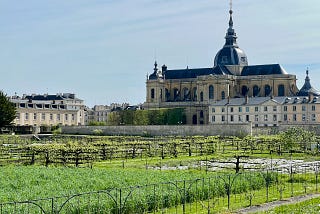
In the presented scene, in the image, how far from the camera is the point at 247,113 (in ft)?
291

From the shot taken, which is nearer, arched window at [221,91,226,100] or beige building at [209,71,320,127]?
beige building at [209,71,320,127]

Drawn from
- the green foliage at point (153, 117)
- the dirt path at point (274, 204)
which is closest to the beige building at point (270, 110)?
the green foliage at point (153, 117)

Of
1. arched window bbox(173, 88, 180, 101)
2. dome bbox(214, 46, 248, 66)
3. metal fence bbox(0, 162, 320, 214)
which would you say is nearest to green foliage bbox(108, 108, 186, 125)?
arched window bbox(173, 88, 180, 101)

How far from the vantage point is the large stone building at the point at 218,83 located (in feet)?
Result: 336

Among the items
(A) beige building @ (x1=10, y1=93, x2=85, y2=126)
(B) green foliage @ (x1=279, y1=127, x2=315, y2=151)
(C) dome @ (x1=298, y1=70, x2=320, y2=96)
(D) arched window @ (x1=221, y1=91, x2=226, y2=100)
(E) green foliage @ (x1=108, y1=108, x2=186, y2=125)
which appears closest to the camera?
(B) green foliage @ (x1=279, y1=127, x2=315, y2=151)

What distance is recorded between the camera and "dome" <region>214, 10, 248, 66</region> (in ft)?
360

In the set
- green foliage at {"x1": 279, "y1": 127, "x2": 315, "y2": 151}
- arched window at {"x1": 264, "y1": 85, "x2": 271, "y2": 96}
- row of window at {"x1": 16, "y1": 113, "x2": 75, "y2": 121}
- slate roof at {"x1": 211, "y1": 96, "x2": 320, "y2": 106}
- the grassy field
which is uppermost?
arched window at {"x1": 264, "y1": 85, "x2": 271, "y2": 96}

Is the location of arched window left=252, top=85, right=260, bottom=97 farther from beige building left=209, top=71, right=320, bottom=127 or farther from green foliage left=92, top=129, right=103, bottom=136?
green foliage left=92, top=129, right=103, bottom=136

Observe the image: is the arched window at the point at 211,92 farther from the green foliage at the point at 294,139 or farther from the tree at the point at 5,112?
the green foliage at the point at 294,139

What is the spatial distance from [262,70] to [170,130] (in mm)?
36009

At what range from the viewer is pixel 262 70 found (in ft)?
351

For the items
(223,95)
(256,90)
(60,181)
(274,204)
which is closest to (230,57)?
(256,90)

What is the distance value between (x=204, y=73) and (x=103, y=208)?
96779 millimetres

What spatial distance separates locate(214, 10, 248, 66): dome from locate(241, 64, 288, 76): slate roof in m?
1.95
